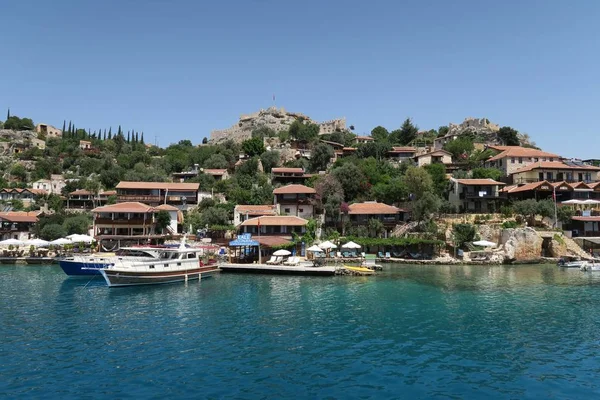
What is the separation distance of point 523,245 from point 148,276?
41.9 m

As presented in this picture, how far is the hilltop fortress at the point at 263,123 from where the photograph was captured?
135 meters

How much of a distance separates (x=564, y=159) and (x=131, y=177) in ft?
270

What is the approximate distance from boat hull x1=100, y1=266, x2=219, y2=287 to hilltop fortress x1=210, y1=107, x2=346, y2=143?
10216cm

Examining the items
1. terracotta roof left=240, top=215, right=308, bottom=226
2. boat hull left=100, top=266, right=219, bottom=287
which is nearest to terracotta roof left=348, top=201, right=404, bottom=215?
terracotta roof left=240, top=215, right=308, bottom=226

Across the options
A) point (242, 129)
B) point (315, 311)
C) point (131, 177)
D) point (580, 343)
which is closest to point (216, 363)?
point (315, 311)

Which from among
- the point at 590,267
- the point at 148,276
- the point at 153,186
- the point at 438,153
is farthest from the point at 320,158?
the point at 148,276

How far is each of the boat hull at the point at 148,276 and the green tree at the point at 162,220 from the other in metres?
20.2

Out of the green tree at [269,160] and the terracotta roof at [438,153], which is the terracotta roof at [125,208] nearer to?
the green tree at [269,160]

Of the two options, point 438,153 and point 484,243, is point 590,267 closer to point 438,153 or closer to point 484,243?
point 484,243

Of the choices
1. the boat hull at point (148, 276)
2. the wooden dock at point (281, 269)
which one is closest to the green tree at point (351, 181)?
the wooden dock at point (281, 269)

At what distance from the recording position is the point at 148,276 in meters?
32.7

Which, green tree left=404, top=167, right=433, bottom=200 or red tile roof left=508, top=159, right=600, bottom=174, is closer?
green tree left=404, top=167, right=433, bottom=200

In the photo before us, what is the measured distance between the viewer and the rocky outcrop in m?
44.3

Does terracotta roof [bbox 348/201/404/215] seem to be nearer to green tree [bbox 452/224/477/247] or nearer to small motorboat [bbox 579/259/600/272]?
green tree [bbox 452/224/477/247]
